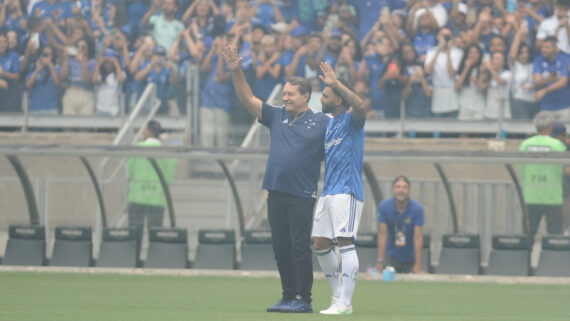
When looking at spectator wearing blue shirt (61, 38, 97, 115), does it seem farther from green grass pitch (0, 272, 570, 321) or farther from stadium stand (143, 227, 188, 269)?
green grass pitch (0, 272, 570, 321)

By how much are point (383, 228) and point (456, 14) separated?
6.18m

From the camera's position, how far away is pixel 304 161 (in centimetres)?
887

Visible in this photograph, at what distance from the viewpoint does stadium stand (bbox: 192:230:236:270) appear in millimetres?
14828

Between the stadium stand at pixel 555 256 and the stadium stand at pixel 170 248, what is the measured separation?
4585 millimetres

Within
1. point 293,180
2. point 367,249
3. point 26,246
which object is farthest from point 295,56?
point 293,180

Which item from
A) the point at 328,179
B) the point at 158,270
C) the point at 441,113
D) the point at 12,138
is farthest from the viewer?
the point at 12,138

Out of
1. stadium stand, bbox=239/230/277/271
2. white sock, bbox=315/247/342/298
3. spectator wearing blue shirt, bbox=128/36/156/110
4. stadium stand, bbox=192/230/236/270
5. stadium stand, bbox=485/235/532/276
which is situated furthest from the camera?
spectator wearing blue shirt, bbox=128/36/156/110

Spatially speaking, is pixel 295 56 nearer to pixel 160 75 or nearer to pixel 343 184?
pixel 160 75

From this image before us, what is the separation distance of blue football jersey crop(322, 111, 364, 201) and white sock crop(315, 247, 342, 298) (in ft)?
1.69

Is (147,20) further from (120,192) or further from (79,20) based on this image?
(120,192)

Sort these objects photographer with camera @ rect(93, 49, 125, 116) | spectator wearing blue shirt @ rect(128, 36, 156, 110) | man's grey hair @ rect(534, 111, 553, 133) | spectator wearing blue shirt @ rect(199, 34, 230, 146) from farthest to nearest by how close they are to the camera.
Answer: photographer with camera @ rect(93, 49, 125, 116), spectator wearing blue shirt @ rect(128, 36, 156, 110), spectator wearing blue shirt @ rect(199, 34, 230, 146), man's grey hair @ rect(534, 111, 553, 133)

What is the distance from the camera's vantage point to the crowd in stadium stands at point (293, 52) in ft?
58.8

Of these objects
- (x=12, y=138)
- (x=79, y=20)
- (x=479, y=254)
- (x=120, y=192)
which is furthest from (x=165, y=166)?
Answer: (x=79, y=20)

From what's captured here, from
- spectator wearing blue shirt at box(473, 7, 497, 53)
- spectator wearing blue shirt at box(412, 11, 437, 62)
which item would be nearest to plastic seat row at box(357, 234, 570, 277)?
spectator wearing blue shirt at box(473, 7, 497, 53)
